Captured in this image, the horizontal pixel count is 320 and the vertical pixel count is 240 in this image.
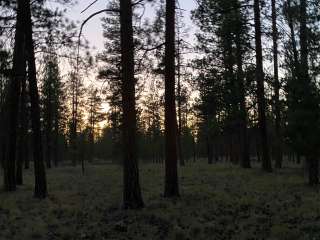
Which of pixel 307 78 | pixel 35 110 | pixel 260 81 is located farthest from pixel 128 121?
pixel 260 81

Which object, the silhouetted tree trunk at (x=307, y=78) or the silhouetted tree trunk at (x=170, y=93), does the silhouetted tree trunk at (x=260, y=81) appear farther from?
the silhouetted tree trunk at (x=170, y=93)

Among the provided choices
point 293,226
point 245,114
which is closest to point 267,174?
point 245,114

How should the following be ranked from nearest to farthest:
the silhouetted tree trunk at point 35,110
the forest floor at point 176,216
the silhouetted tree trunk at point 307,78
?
the forest floor at point 176,216 < the silhouetted tree trunk at point 35,110 < the silhouetted tree trunk at point 307,78

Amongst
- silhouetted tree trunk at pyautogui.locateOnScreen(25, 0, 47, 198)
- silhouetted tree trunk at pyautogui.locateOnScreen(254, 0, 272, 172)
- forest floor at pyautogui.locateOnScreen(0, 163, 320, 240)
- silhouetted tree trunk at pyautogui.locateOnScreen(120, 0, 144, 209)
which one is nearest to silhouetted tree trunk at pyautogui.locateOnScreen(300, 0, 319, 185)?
forest floor at pyautogui.locateOnScreen(0, 163, 320, 240)

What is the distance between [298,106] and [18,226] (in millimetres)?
10641

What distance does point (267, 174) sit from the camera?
21.5m

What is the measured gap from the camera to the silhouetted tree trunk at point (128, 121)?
461 inches

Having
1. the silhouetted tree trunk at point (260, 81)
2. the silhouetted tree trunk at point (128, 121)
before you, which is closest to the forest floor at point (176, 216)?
the silhouetted tree trunk at point (128, 121)

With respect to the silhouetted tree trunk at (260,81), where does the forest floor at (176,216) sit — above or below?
below

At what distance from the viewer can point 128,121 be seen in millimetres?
11688

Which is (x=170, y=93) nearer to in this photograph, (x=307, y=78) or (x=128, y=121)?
(x=128, y=121)

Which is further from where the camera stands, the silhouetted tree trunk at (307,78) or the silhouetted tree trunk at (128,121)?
the silhouetted tree trunk at (307,78)

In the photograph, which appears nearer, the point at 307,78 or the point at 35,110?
the point at 35,110

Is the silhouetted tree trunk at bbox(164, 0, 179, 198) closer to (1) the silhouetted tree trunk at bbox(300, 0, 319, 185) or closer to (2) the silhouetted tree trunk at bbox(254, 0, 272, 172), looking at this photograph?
(1) the silhouetted tree trunk at bbox(300, 0, 319, 185)
